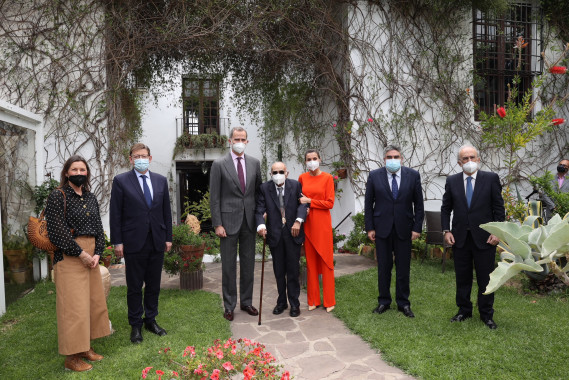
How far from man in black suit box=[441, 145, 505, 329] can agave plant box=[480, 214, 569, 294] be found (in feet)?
11.2

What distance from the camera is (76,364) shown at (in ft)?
11.1

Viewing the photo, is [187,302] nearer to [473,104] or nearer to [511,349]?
[511,349]

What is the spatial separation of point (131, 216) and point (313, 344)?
6.81 feet

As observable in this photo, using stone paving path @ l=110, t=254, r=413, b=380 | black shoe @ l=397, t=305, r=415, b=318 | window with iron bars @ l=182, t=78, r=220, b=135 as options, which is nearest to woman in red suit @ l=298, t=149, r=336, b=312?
stone paving path @ l=110, t=254, r=413, b=380

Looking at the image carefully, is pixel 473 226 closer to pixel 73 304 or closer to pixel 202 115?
pixel 73 304

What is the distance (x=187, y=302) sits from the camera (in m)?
5.21

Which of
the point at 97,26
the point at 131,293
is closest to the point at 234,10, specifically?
the point at 97,26

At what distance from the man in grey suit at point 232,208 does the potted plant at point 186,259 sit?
1.31m

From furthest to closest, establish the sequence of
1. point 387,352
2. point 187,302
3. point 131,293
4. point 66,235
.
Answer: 1. point 187,302
2. point 131,293
3. point 387,352
4. point 66,235

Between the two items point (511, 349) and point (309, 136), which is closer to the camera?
point (511, 349)

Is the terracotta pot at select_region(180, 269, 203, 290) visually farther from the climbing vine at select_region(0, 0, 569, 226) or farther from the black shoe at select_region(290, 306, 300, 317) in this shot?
the climbing vine at select_region(0, 0, 569, 226)

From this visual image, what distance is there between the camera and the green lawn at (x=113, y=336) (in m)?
3.39

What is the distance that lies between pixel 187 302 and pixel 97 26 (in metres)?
5.29

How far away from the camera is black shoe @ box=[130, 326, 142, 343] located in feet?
12.7
